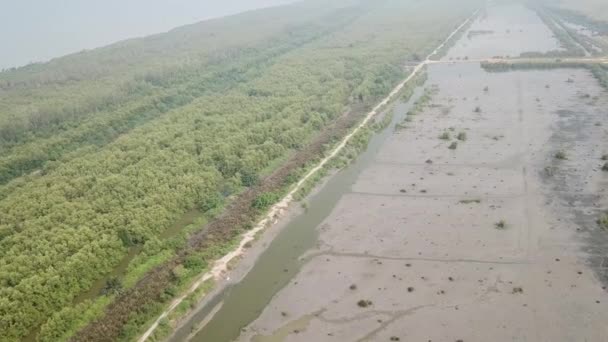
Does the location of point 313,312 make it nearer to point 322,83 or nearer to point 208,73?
point 322,83

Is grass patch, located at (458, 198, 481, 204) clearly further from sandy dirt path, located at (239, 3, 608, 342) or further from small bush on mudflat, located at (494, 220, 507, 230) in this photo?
small bush on mudflat, located at (494, 220, 507, 230)

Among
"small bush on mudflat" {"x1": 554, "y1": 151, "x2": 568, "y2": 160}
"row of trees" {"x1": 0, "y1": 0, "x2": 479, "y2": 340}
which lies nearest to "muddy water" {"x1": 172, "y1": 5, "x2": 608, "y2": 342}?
"small bush on mudflat" {"x1": 554, "y1": 151, "x2": 568, "y2": 160}

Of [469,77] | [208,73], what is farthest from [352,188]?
[208,73]

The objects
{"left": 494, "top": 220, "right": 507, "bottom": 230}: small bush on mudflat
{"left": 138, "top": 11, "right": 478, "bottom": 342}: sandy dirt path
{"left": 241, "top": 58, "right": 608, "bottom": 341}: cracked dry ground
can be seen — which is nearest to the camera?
{"left": 241, "top": 58, "right": 608, "bottom": 341}: cracked dry ground

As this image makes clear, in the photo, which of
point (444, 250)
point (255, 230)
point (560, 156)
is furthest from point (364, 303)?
point (560, 156)

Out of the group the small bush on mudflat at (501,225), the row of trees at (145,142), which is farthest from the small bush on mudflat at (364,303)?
the row of trees at (145,142)

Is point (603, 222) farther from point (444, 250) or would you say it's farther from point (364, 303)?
point (364, 303)

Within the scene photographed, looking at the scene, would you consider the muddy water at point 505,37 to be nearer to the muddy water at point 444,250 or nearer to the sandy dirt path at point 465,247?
the muddy water at point 444,250
